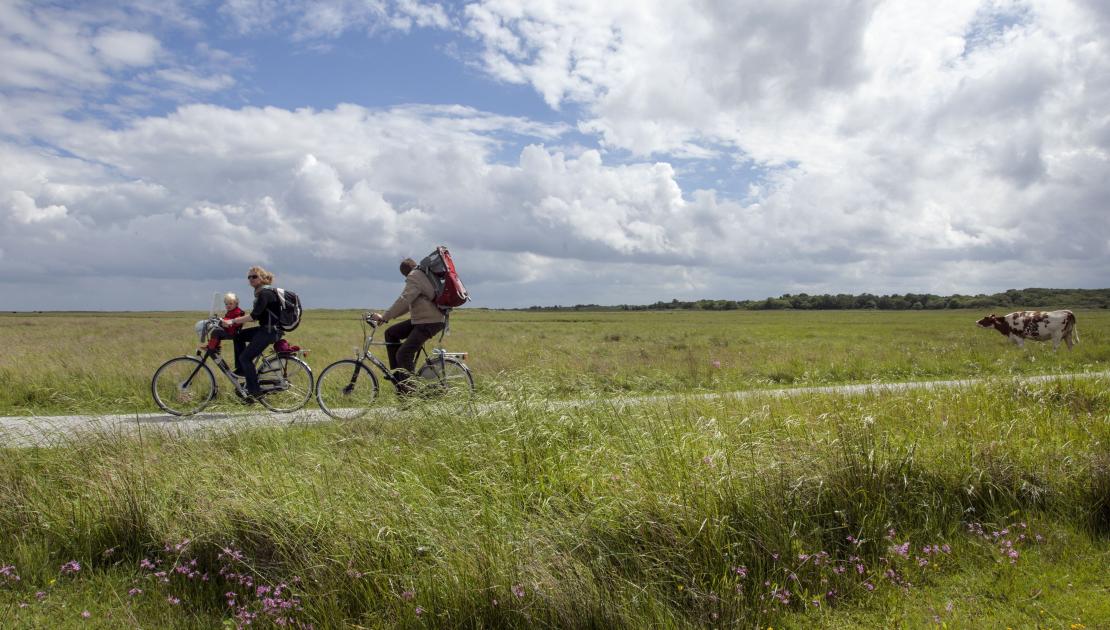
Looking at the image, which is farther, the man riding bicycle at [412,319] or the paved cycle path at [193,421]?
the man riding bicycle at [412,319]

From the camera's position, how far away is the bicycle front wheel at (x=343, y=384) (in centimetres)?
1014

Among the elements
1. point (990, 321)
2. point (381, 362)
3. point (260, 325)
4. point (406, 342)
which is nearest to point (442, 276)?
point (406, 342)

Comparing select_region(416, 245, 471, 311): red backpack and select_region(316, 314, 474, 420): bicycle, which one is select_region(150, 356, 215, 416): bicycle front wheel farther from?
select_region(416, 245, 471, 311): red backpack

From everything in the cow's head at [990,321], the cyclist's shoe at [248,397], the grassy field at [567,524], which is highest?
the cow's head at [990,321]

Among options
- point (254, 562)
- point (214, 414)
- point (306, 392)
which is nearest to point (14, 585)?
point (254, 562)

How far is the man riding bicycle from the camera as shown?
998cm

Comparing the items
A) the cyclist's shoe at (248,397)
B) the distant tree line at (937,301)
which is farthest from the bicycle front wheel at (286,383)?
the distant tree line at (937,301)

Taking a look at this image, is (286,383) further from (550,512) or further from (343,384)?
(550,512)

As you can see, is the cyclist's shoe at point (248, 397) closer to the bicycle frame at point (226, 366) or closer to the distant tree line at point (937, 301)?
the bicycle frame at point (226, 366)

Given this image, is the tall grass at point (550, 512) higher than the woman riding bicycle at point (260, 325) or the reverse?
the reverse

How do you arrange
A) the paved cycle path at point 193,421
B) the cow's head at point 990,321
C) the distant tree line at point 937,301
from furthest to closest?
1. the distant tree line at point 937,301
2. the cow's head at point 990,321
3. the paved cycle path at point 193,421

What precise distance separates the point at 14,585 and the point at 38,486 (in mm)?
1341

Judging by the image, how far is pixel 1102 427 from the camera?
25.0 feet

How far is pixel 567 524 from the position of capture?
17.4 feet
